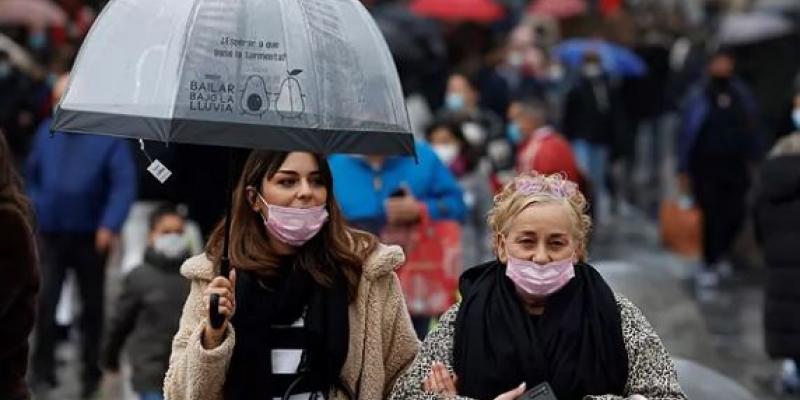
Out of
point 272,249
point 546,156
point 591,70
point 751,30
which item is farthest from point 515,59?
point 272,249

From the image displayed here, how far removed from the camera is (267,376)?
5.98m

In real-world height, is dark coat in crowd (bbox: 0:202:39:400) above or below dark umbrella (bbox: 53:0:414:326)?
below

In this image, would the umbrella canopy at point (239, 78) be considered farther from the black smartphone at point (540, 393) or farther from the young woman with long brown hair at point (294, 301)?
the black smartphone at point (540, 393)

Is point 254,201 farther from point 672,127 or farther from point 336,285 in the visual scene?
point 672,127

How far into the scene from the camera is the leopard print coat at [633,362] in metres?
5.70

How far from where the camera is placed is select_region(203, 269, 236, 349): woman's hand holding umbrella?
18.9 ft

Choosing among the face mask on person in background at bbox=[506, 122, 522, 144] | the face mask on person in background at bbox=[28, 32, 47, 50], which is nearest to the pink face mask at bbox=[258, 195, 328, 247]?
the face mask on person in background at bbox=[506, 122, 522, 144]

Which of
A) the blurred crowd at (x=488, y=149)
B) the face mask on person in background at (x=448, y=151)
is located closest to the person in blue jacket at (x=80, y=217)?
the blurred crowd at (x=488, y=149)

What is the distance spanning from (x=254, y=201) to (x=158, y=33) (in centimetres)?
56

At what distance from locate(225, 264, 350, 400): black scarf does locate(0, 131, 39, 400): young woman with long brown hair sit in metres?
0.69

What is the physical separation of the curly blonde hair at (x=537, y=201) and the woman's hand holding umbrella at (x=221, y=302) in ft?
2.35

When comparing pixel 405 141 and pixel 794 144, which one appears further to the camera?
pixel 794 144

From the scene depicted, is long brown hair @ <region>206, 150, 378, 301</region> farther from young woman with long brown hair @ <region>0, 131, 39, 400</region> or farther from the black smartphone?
the black smartphone

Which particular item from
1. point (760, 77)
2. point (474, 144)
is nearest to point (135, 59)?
point (474, 144)
